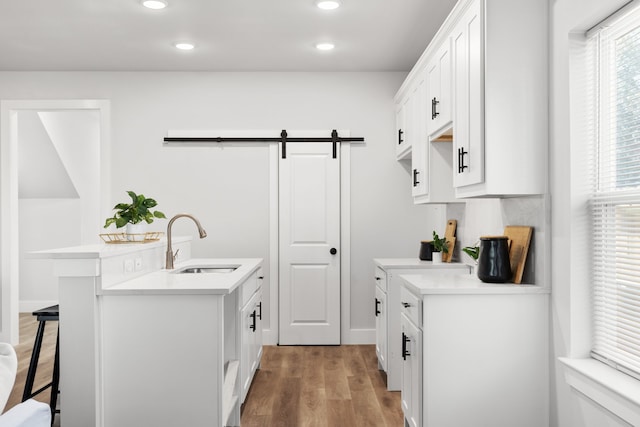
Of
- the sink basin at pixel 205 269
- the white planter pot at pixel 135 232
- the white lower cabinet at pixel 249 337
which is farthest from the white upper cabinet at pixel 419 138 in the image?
the white planter pot at pixel 135 232

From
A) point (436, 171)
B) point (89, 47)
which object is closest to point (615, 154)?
point (436, 171)

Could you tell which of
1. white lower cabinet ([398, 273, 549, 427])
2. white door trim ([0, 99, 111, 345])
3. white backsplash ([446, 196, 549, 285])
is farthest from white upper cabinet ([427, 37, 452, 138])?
white door trim ([0, 99, 111, 345])

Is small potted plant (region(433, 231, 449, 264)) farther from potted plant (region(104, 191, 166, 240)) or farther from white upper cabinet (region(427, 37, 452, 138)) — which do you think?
potted plant (region(104, 191, 166, 240))

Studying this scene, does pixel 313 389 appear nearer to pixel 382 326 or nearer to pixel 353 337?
pixel 382 326

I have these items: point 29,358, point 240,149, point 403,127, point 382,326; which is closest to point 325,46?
point 403,127

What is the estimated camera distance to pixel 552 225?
2363 mm

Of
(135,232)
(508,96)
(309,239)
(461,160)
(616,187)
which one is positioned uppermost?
(508,96)

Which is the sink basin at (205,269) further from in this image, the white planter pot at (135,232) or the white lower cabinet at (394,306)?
the white lower cabinet at (394,306)

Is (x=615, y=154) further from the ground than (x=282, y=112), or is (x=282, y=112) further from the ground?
(x=282, y=112)

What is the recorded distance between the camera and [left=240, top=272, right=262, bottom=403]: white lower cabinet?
317 centimetres

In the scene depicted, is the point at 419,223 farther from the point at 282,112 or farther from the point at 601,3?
the point at 601,3

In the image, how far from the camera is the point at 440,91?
325cm

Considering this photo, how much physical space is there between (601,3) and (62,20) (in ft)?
11.2

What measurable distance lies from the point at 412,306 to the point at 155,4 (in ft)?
8.22
